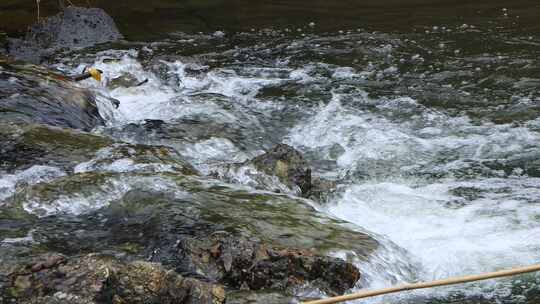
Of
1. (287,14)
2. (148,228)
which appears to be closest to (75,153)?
(148,228)

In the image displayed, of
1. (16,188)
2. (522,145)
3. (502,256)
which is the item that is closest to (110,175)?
(16,188)

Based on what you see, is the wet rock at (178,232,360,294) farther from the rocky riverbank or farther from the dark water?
the dark water

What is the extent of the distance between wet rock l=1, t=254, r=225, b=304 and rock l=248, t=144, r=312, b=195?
200cm

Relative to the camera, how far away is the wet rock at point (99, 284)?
116 inches

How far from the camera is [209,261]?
3596 millimetres

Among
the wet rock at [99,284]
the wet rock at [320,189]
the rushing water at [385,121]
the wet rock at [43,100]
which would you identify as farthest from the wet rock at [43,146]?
the wet rock at [99,284]

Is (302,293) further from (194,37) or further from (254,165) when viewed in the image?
(194,37)

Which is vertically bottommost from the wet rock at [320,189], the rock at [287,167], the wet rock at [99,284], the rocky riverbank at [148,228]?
the wet rock at [320,189]

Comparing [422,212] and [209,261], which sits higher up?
[209,261]

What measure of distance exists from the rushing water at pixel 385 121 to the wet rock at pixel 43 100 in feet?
1.02

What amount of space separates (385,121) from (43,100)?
121 inches

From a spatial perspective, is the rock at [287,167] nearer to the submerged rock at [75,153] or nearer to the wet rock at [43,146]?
the submerged rock at [75,153]

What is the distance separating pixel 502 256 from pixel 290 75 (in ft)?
14.2

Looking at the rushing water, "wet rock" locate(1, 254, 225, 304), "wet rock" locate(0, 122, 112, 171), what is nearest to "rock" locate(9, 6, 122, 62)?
the rushing water
